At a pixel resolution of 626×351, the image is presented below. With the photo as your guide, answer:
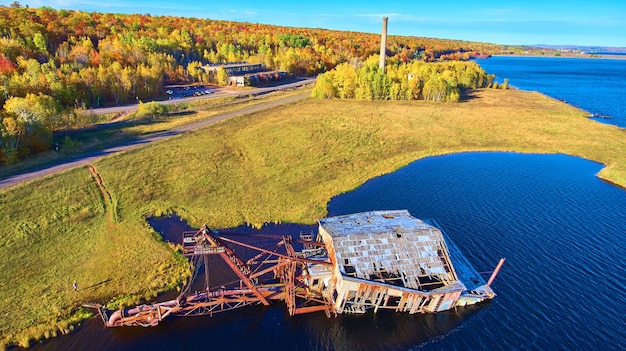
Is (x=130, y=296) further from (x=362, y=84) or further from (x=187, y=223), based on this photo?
(x=362, y=84)

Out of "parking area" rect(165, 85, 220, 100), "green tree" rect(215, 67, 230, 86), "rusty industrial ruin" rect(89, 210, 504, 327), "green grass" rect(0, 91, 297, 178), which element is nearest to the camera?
"rusty industrial ruin" rect(89, 210, 504, 327)

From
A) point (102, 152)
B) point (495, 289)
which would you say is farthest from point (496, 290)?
point (102, 152)

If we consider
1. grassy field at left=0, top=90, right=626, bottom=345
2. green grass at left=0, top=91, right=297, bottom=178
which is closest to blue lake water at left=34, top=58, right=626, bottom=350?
grassy field at left=0, top=90, right=626, bottom=345

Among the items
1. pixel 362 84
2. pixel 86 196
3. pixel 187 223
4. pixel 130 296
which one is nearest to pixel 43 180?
pixel 86 196

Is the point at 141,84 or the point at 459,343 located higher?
the point at 141,84

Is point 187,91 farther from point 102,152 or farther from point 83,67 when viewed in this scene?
point 102,152

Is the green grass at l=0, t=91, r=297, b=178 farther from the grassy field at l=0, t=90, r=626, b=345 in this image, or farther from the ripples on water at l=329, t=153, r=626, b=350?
the ripples on water at l=329, t=153, r=626, b=350

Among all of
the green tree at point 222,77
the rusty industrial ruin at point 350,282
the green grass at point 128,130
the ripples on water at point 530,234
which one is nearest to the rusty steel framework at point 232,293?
the rusty industrial ruin at point 350,282
